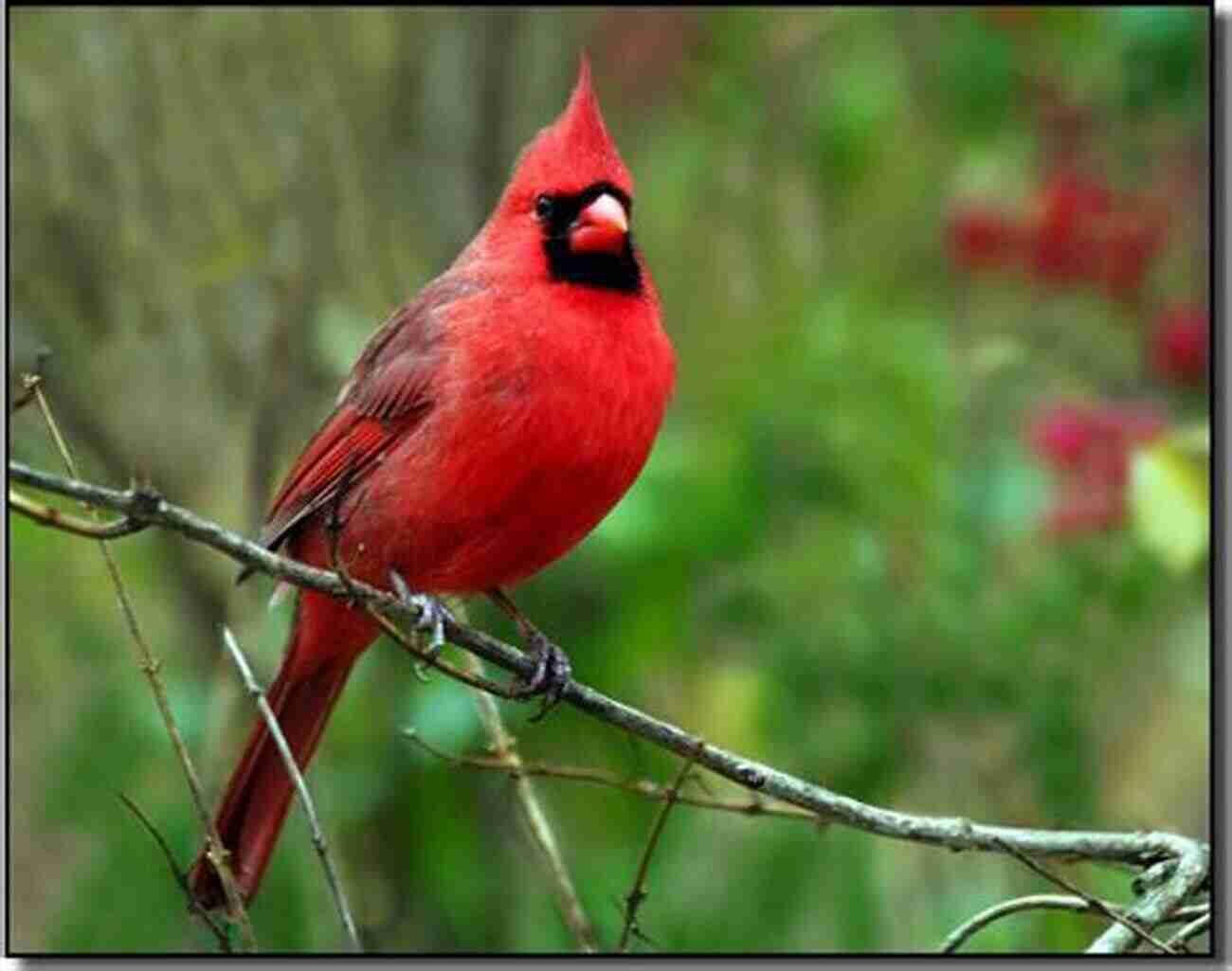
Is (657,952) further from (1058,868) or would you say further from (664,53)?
(664,53)

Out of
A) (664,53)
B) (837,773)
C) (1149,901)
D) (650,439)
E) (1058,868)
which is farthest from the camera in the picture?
(664,53)

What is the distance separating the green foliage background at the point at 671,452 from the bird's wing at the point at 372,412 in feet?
2.77

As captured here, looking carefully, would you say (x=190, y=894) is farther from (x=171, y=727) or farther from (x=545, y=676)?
(x=545, y=676)

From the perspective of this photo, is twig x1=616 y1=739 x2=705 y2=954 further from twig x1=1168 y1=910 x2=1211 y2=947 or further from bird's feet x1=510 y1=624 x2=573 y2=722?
twig x1=1168 y1=910 x2=1211 y2=947

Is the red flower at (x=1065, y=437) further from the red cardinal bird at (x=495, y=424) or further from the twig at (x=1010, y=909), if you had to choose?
the twig at (x=1010, y=909)

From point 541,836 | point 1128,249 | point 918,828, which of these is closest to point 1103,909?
point 918,828

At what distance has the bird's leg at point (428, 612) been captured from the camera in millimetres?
3064

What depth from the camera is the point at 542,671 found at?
3287 mm

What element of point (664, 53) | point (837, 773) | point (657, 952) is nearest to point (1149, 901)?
point (657, 952)

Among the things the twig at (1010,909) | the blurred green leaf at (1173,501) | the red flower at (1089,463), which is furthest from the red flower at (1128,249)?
the twig at (1010,909)

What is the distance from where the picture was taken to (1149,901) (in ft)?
9.66

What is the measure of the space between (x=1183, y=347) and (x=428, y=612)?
2082 mm

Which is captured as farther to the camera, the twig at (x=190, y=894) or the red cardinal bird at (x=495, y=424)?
the red cardinal bird at (x=495, y=424)

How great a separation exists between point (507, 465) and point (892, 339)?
6.01ft
